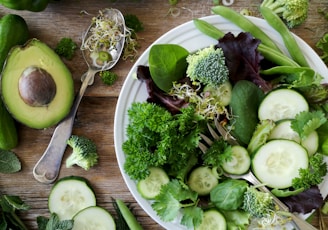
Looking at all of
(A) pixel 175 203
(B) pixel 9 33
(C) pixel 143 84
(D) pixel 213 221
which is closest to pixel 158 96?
(C) pixel 143 84

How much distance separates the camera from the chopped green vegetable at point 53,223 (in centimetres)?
178

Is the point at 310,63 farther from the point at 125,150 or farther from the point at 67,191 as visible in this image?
→ the point at 67,191

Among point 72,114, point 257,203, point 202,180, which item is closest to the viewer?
point 257,203

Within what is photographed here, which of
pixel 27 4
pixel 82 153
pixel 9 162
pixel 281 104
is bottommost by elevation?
pixel 9 162

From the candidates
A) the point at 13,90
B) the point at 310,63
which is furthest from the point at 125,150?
the point at 310,63

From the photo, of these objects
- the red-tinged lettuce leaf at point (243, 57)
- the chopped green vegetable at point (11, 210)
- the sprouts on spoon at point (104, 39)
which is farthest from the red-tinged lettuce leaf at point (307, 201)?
the chopped green vegetable at point (11, 210)

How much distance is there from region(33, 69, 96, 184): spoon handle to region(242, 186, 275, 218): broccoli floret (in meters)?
0.73

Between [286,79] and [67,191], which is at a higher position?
[286,79]

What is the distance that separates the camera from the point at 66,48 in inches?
74.2

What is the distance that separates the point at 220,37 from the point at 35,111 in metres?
0.74

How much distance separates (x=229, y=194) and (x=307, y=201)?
0.29 m

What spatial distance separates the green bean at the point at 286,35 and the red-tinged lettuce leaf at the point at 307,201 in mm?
478

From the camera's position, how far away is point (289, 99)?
5.66 feet

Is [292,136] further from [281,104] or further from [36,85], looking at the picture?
[36,85]
